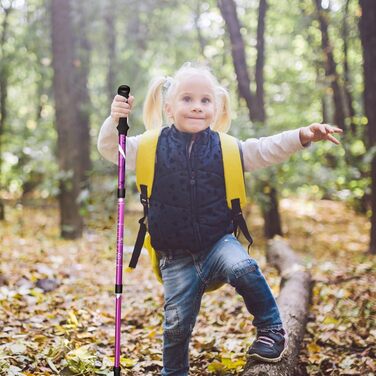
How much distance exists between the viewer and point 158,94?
364 centimetres

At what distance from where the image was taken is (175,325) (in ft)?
10.7

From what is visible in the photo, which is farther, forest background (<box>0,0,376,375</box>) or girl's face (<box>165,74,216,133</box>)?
forest background (<box>0,0,376,375</box>)

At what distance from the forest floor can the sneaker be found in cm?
50

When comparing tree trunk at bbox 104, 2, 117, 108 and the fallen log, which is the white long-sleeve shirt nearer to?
the fallen log

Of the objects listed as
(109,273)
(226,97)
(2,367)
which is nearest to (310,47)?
(109,273)

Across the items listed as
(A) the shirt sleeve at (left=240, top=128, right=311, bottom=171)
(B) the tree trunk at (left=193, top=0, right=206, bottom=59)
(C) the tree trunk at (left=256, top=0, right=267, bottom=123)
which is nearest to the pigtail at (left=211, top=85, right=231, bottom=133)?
(A) the shirt sleeve at (left=240, top=128, right=311, bottom=171)

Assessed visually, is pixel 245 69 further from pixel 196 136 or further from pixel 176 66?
pixel 196 136

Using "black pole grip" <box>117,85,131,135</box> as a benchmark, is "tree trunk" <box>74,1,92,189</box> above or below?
above

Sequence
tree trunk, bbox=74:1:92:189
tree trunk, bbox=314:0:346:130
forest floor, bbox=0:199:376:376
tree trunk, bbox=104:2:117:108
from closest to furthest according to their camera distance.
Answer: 1. forest floor, bbox=0:199:376:376
2. tree trunk, bbox=314:0:346:130
3. tree trunk, bbox=74:1:92:189
4. tree trunk, bbox=104:2:117:108

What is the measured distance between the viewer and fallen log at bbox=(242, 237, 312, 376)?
327cm

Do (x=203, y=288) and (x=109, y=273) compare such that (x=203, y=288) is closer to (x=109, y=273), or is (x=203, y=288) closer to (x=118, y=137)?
(x=118, y=137)

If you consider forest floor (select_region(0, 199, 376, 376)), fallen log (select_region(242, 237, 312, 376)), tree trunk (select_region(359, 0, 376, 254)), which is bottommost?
forest floor (select_region(0, 199, 376, 376))

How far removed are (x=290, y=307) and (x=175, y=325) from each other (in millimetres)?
1726

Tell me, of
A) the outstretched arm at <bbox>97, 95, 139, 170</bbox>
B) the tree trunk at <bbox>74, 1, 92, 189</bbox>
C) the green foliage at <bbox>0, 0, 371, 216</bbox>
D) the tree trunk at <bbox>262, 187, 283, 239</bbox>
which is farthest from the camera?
the tree trunk at <bbox>74, 1, 92, 189</bbox>
